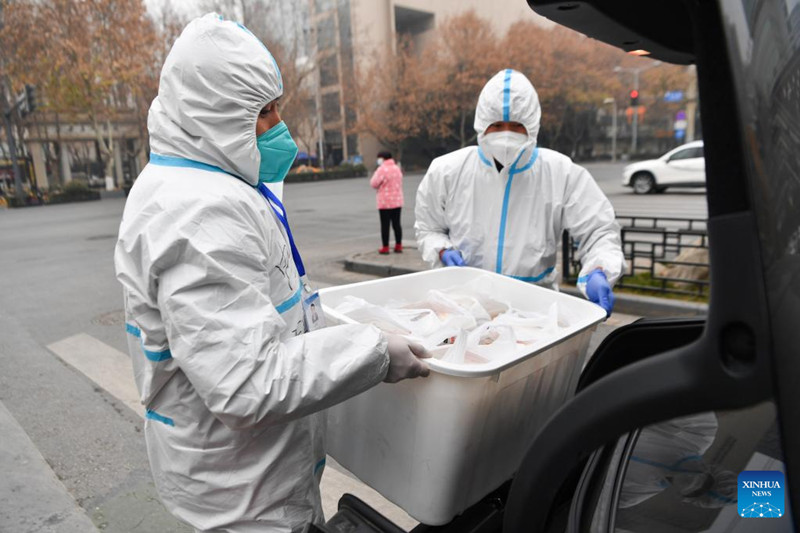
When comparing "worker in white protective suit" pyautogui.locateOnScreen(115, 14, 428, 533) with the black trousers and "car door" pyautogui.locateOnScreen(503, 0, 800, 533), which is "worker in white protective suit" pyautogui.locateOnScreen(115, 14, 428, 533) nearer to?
"car door" pyautogui.locateOnScreen(503, 0, 800, 533)

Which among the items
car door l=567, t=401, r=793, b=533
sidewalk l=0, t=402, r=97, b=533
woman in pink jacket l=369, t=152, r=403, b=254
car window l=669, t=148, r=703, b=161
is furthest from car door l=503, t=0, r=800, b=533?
car window l=669, t=148, r=703, b=161

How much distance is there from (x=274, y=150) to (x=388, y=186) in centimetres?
826

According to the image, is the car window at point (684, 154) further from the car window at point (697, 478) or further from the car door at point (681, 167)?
the car window at point (697, 478)

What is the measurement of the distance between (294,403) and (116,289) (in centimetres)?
732

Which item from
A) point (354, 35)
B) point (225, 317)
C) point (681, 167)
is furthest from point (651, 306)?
point (354, 35)

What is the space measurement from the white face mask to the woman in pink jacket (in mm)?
6797

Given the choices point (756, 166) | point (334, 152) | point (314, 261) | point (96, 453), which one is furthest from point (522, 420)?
point (334, 152)

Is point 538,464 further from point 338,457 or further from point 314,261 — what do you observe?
point 314,261

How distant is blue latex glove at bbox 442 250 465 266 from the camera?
8.52ft

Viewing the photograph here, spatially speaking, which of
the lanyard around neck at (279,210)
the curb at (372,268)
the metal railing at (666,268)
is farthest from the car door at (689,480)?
the curb at (372,268)

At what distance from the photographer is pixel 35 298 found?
24.2ft

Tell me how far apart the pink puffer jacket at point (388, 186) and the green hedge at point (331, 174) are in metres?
25.0

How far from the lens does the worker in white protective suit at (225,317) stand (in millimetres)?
1155

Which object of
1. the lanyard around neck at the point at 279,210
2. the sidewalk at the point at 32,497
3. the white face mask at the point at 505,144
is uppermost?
the white face mask at the point at 505,144
